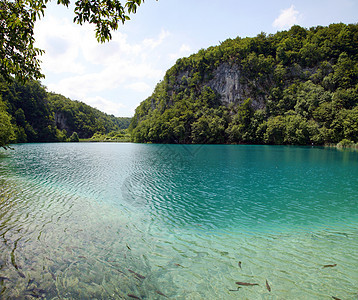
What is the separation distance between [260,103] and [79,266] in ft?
365

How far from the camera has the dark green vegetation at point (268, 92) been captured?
245 ft

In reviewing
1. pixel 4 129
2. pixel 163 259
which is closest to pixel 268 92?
→ pixel 4 129

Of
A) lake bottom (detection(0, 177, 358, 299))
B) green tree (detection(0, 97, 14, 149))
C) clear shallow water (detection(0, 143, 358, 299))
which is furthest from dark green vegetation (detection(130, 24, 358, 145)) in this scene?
green tree (detection(0, 97, 14, 149))

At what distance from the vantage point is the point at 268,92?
102 meters

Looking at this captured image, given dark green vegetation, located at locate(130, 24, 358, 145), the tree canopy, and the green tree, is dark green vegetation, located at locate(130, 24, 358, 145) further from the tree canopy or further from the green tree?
the tree canopy

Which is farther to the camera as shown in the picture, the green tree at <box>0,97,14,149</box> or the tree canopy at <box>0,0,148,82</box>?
the green tree at <box>0,97,14,149</box>

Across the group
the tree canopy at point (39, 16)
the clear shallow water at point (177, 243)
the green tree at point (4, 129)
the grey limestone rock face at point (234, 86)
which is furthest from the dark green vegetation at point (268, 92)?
the tree canopy at point (39, 16)

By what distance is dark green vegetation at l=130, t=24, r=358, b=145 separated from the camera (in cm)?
7469

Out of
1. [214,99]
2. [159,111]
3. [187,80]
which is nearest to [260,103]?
[214,99]

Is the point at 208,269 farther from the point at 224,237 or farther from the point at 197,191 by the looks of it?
the point at 197,191

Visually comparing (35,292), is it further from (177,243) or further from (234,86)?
(234,86)

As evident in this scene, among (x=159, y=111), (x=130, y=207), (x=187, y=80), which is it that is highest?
(x=187, y=80)

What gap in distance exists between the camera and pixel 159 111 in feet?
421

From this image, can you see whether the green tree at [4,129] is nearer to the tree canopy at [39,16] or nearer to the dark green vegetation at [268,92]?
the tree canopy at [39,16]
